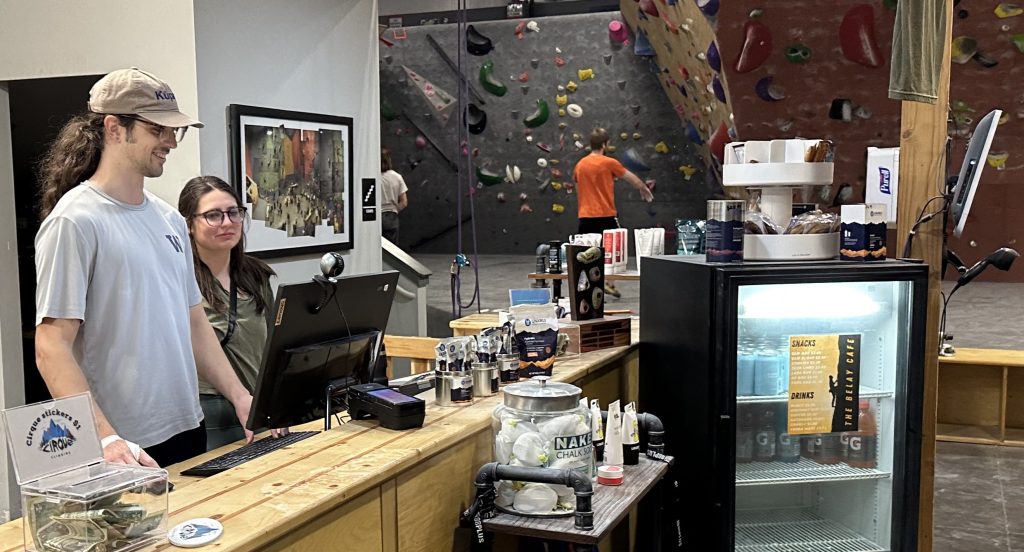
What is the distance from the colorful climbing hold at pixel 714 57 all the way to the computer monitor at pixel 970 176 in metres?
5.32

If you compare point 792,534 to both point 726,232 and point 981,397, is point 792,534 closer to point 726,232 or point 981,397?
point 726,232

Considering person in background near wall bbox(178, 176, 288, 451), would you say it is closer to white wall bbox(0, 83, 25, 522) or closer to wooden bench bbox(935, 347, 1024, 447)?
white wall bbox(0, 83, 25, 522)

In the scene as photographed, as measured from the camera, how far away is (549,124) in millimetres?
14656

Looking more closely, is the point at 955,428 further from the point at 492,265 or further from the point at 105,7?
the point at 492,265

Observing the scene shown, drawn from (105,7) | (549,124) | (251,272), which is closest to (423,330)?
(105,7)

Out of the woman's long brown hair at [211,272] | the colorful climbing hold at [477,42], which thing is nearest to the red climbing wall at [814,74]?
the woman's long brown hair at [211,272]

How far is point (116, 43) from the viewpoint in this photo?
14.6ft

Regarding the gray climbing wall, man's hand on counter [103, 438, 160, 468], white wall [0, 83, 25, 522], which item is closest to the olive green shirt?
man's hand on counter [103, 438, 160, 468]

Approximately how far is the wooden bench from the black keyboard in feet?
15.2

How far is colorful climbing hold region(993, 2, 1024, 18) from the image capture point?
8.52 metres

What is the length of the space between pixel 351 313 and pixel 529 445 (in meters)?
0.56

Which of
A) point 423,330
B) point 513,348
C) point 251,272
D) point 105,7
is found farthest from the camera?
point 423,330

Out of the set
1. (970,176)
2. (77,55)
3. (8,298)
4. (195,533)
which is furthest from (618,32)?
(195,533)

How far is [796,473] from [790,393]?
31 centimetres
